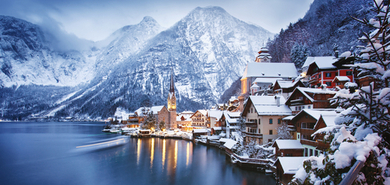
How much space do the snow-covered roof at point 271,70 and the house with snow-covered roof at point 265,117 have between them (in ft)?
89.9

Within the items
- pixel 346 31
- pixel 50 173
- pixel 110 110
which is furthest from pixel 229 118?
pixel 110 110

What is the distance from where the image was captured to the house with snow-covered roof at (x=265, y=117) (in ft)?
107

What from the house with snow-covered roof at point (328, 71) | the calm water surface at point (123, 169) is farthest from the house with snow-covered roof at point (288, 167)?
the house with snow-covered roof at point (328, 71)

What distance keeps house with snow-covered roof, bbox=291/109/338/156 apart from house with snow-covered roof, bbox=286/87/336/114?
11.6ft

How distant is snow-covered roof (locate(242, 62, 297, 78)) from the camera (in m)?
60.2

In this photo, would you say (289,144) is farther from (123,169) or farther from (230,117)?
(230,117)

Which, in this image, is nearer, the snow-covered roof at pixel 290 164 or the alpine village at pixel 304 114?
the alpine village at pixel 304 114

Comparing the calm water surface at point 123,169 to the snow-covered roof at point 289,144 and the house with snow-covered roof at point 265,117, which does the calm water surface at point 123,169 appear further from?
the house with snow-covered roof at point 265,117

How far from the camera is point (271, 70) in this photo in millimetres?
61812

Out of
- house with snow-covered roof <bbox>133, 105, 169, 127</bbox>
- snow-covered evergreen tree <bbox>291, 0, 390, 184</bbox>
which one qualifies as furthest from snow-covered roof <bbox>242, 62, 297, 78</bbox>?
snow-covered evergreen tree <bbox>291, 0, 390, 184</bbox>

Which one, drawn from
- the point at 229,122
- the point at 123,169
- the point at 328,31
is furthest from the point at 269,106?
the point at 328,31

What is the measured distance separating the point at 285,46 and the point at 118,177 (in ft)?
245

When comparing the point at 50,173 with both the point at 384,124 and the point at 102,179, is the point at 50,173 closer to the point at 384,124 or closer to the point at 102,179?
the point at 102,179

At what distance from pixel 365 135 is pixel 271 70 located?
60971 mm
